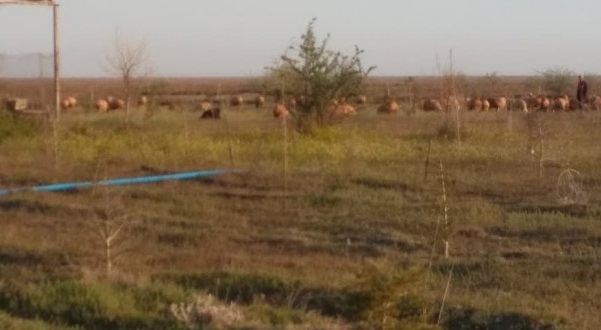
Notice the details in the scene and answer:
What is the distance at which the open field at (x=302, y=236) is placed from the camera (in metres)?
11.8

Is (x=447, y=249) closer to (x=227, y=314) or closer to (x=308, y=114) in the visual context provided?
(x=227, y=314)

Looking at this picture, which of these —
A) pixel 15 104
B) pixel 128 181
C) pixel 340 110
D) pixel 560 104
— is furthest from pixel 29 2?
pixel 560 104

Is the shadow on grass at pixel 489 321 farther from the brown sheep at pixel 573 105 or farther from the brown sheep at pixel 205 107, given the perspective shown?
the brown sheep at pixel 573 105

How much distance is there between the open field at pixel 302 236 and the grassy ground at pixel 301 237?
0.03m

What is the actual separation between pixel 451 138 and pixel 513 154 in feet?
16.8

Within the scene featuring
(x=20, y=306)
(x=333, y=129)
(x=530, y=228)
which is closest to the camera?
(x=20, y=306)

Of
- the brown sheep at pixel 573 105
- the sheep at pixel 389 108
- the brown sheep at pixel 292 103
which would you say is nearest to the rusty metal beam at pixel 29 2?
the brown sheep at pixel 292 103

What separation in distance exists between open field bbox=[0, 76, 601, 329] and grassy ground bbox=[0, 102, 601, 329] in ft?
0.11

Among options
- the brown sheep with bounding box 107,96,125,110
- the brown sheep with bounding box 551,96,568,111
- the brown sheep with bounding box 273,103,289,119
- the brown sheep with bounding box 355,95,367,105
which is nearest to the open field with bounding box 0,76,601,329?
the brown sheep with bounding box 273,103,289,119

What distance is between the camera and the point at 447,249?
15430 mm

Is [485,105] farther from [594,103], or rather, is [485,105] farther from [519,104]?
[594,103]

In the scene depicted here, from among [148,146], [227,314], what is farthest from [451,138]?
[227,314]

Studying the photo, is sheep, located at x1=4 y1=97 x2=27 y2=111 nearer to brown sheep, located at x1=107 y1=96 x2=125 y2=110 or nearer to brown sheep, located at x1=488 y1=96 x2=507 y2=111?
brown sheep, located at x1=107 y1=96 x2=125 y2=110

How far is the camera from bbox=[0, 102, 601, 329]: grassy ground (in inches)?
466
